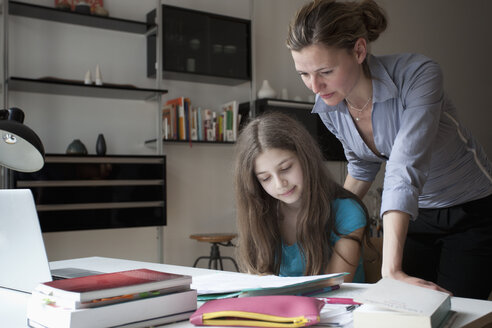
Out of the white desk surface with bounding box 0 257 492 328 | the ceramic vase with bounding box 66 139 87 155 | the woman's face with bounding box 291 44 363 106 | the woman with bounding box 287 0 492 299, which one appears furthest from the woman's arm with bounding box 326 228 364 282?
the ceramic vase with bounding box 66 139 87 155

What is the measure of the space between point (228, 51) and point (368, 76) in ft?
8.88

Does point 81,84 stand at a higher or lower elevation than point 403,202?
higher

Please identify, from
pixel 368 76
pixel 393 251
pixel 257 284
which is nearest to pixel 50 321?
pixel 257 284

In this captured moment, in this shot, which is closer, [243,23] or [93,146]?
[93,146]

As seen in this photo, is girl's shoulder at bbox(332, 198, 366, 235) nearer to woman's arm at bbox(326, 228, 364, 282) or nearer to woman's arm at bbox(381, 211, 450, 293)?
woman's arm at bbox(326, 228, 364, 282)

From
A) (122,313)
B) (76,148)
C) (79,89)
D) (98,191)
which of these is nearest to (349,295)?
(122,313)

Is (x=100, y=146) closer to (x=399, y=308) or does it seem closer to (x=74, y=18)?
(x=74, y=18)

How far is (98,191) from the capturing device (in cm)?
330

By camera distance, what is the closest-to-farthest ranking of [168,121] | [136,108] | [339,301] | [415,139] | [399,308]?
[399,308]
[339,301]
[415,139]
[168,121]
[136,108]

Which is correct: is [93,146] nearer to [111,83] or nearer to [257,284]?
[111,83]

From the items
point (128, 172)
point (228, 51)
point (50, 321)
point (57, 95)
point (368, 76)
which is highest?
point (228, 51)

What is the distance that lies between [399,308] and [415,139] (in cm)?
59

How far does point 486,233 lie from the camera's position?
142cm

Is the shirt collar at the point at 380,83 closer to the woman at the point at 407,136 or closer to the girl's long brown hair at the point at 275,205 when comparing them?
the woman at the point at 407,136
